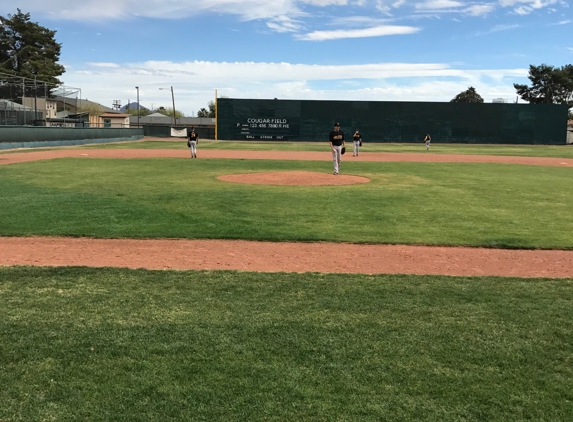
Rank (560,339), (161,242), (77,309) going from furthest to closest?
(161,242), (77,309), (560,339)

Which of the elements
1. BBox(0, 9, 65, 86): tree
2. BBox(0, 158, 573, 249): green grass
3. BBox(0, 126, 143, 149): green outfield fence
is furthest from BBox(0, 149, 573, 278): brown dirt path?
BBox(0, 9, 65, 86): tree

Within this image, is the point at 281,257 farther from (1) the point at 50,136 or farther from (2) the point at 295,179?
(1) the point at 50,136

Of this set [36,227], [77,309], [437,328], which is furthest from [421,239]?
Result: [36,227]

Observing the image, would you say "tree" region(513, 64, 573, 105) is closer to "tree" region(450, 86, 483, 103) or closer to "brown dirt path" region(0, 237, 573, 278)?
"tree" region(450, 86, 483, 103)

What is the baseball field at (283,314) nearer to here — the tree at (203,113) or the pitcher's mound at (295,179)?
the pitcher's mound at (295,179)

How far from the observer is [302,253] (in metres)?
8.09

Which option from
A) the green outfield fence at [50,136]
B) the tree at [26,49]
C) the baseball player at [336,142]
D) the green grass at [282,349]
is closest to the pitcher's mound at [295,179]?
the baseball player at [336,142]

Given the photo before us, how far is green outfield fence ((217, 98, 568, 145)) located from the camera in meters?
62.4

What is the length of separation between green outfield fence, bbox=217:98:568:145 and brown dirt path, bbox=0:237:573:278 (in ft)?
180

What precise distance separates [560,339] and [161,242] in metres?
6.11

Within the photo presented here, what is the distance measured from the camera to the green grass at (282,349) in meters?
3.49

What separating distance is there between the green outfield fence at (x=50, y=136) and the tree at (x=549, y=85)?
3085 inches

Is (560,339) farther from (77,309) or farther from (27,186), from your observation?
(27,186)

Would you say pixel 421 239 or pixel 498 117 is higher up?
pixel 498 117
